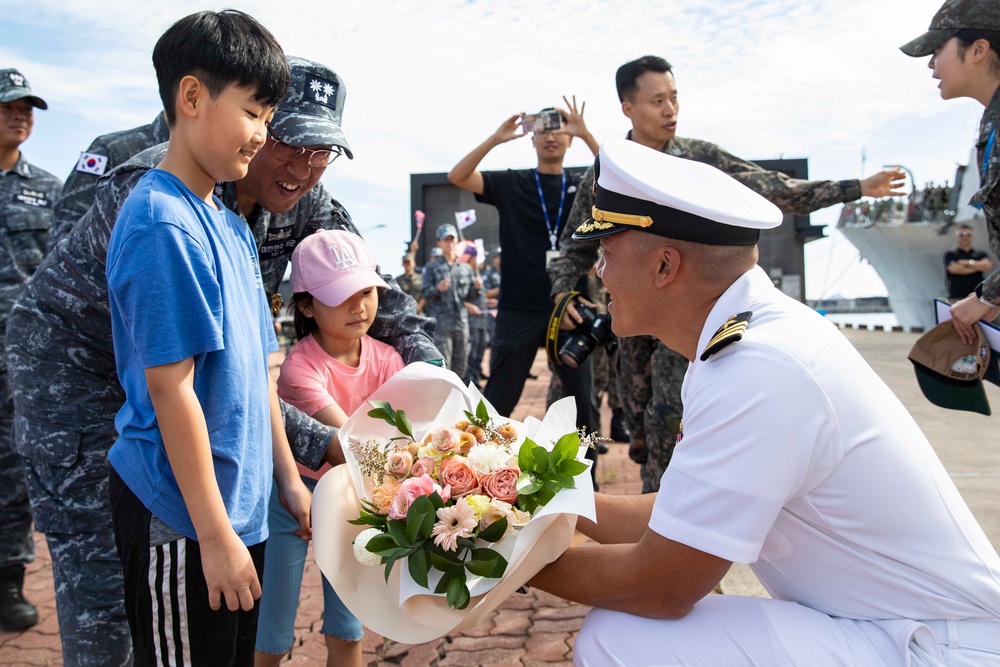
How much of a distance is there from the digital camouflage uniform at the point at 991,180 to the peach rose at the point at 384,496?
9.70 feet

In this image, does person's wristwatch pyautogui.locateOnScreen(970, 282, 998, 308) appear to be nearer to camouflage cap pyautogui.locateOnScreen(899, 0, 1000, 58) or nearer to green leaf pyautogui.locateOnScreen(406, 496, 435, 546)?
camouflage cap pyautogui.locateOnScreen(899, 0, 1000, 58)

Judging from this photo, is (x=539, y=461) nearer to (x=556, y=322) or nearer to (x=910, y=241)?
(x=556, y=322)

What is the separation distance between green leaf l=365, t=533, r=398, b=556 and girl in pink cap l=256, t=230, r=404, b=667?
2.99 ft

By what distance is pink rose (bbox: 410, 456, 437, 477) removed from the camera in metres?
1.94

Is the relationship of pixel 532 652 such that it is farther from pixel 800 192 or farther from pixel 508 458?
pixel 800 192

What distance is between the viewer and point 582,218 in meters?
4.64

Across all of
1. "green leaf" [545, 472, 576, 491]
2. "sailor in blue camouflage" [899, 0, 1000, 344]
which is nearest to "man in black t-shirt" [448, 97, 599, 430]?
"sailor in blue camouflage" [899, 0, 1000, 344]

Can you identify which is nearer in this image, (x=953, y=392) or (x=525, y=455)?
(x=525, y=455)

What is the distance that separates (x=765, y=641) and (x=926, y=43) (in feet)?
10.0

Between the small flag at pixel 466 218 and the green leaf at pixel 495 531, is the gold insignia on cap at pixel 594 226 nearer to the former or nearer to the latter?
the green leaf at pixel 495 531

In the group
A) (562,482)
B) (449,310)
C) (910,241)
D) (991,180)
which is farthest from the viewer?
(910,241)

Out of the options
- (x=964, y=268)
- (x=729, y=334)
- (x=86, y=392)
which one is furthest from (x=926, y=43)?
(x=964, y=268)

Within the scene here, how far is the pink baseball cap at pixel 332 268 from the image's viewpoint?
8.92 ft

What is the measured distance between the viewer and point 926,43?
3.65m
